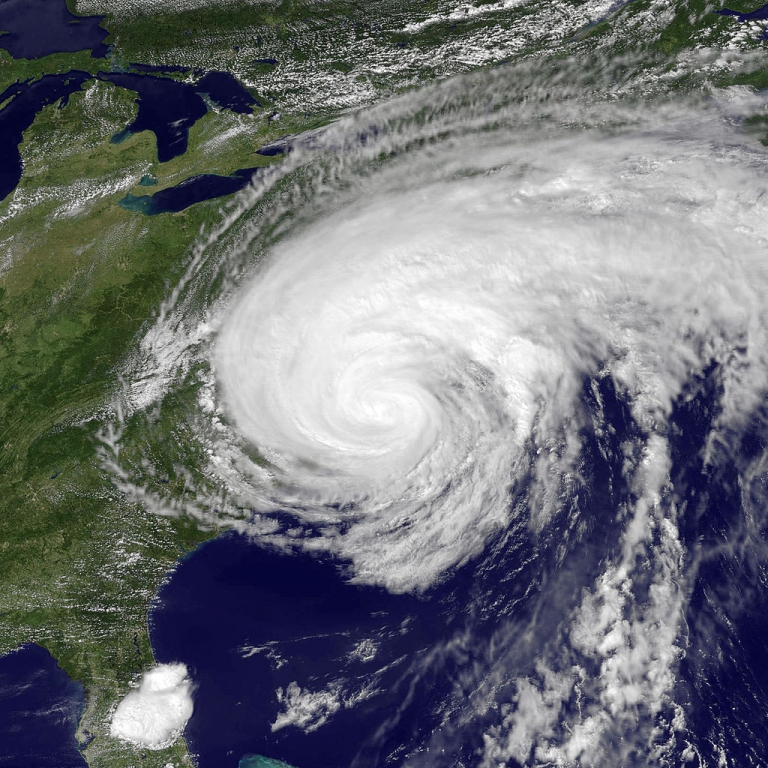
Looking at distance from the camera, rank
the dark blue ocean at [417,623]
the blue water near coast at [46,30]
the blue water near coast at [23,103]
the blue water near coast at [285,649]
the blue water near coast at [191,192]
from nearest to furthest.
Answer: the dark blue ocean at [417,623]
the blue water near coast at [285,649]
the blue water near coast at [191,192]
the blue water near coast at [23,103]
the blue water near coast at [46,30]

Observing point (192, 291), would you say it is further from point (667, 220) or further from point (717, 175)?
point (717, 175)

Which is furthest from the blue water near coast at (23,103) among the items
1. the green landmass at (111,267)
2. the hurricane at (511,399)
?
the hurricane at (511,399)

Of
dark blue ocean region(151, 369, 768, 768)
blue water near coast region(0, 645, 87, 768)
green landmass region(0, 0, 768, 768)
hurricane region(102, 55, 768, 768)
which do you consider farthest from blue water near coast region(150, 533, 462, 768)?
blue water near coast region(0, 645, 87, 768)

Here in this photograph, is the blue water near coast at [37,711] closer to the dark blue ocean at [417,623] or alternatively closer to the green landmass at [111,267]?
the green landmass at [111,267]

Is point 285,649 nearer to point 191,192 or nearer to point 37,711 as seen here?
point 37,711

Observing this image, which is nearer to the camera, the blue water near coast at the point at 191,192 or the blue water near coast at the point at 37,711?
the blue water near coast at the point at 37,711

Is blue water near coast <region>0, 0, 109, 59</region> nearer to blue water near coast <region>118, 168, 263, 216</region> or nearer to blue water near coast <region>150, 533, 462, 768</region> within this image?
blue water near coast <region>118, 168, 263, 216</region>
